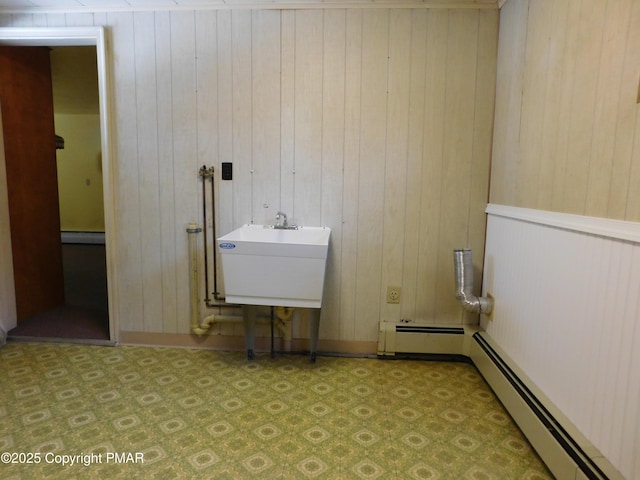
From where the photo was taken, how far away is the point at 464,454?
1.77m

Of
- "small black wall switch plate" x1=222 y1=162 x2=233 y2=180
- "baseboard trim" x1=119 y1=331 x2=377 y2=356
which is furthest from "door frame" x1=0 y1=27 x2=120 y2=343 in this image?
"small black wall switch plate" x1=222 y1=162 x2=233 y2=180

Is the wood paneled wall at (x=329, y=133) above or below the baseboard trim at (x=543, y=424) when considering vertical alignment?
above

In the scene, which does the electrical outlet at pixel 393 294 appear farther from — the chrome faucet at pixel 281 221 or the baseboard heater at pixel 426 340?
the chrome faucet at pixel 281 221

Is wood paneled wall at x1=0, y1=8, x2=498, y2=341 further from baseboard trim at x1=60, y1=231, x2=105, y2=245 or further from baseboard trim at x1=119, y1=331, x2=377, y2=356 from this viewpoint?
baseboard trim at x1=60, y1=231, x2=105, y2=245

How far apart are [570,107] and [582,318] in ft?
2.84

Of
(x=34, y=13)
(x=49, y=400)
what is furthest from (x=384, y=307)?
(x=34, y=13)

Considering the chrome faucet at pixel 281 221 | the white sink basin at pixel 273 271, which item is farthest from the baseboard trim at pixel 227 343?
the chrome faucet at pixel 281 221

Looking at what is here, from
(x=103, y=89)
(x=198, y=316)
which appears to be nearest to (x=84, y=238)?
(x=103, y=89)

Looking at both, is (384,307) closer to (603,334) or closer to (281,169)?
(281,169)

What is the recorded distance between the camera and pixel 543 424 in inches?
66.4

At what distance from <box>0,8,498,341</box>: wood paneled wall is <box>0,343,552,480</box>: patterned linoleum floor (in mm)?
508

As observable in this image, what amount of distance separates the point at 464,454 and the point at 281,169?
6.27 feet

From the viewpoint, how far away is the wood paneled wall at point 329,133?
8.45 feet

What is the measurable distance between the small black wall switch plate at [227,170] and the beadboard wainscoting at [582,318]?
1.74m
